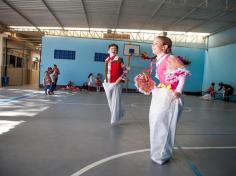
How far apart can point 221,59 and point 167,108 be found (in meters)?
16.9

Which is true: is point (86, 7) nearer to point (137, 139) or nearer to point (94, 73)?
point (94, 73)

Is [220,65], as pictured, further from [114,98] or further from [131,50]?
[114,98]

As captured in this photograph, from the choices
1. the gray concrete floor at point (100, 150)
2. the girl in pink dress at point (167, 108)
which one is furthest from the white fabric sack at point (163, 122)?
the gray concrete floor at point (100, 150)

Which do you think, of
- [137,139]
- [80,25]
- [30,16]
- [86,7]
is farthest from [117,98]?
[80,25]

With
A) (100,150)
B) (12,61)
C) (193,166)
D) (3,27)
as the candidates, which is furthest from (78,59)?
(193,166)

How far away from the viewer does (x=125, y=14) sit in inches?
644

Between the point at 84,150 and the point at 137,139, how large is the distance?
3.98 feet

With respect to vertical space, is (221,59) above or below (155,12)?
below

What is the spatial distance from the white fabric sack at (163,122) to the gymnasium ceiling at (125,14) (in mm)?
10250

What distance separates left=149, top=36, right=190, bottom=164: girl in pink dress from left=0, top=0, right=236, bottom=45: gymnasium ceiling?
397 inches

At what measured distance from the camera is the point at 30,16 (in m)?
17.4

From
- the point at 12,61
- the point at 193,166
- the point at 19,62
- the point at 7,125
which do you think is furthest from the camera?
the point at 19,62

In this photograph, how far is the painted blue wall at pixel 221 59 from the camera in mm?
17484

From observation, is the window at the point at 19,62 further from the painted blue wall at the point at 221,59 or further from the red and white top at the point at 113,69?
the red and white top at the point at 113,69
